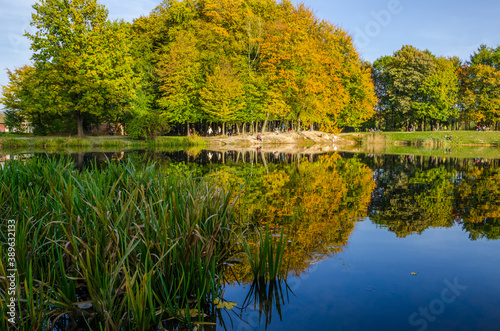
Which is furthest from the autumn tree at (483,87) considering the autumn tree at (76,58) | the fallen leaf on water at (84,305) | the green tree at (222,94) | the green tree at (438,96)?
the fallen leaf on water at (84,305)

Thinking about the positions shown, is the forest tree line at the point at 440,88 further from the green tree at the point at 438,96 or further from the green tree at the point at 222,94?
the green tree at the point at 222,94

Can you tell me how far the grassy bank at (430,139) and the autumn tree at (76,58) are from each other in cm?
2970

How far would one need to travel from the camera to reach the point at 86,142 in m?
32.7

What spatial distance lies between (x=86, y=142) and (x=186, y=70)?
13395 mm

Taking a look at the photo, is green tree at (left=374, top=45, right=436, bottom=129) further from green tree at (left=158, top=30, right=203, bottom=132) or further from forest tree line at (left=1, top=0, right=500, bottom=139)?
green tree at (left=158, top=30, right=203, bottom=132)

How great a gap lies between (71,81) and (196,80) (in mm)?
13356

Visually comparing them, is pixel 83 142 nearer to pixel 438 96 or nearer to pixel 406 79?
pixel 406 79

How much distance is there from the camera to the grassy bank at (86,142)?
31.0 meters

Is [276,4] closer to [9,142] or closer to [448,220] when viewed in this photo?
[9,142]

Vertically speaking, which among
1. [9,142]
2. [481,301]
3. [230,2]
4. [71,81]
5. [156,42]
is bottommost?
[481,301]

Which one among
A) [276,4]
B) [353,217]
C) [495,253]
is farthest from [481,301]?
[276,4]

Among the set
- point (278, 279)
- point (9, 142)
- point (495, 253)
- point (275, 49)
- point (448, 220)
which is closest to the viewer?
point (278, 279)

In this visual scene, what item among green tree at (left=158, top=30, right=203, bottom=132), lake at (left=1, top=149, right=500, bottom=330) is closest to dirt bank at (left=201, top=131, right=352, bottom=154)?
green tree at (left=158, top=30, right=203, bottom=132)

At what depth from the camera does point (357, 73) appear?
45156 millimetres
